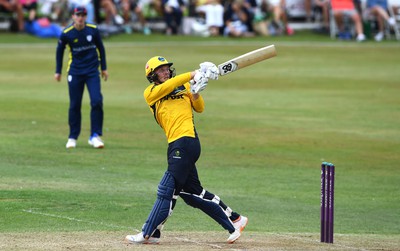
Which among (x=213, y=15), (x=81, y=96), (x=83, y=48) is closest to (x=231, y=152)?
(x=81, y=96)

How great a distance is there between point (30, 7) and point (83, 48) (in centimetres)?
2158

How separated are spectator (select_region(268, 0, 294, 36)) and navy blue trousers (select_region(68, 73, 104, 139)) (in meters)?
24.0

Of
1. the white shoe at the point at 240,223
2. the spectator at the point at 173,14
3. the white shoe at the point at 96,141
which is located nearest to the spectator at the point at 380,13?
the spectator at the point at 173,14

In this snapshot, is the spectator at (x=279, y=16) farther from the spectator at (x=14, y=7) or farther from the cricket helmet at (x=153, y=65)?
the cricket helmet at (x=153, y=65)

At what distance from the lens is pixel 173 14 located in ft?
129

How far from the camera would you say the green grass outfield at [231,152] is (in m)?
12.1

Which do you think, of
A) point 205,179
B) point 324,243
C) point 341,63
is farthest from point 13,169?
point 341,63

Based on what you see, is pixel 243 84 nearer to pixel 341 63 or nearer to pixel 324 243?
pixel 341 63

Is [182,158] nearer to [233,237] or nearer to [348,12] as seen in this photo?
[233,237]

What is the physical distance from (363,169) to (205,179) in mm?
3018

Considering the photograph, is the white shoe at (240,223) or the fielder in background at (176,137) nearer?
the fielder in background at (176,137)

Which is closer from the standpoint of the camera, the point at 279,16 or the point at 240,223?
the point at 240,223

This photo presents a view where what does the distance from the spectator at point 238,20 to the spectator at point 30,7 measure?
797cm

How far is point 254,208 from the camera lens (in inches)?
516
